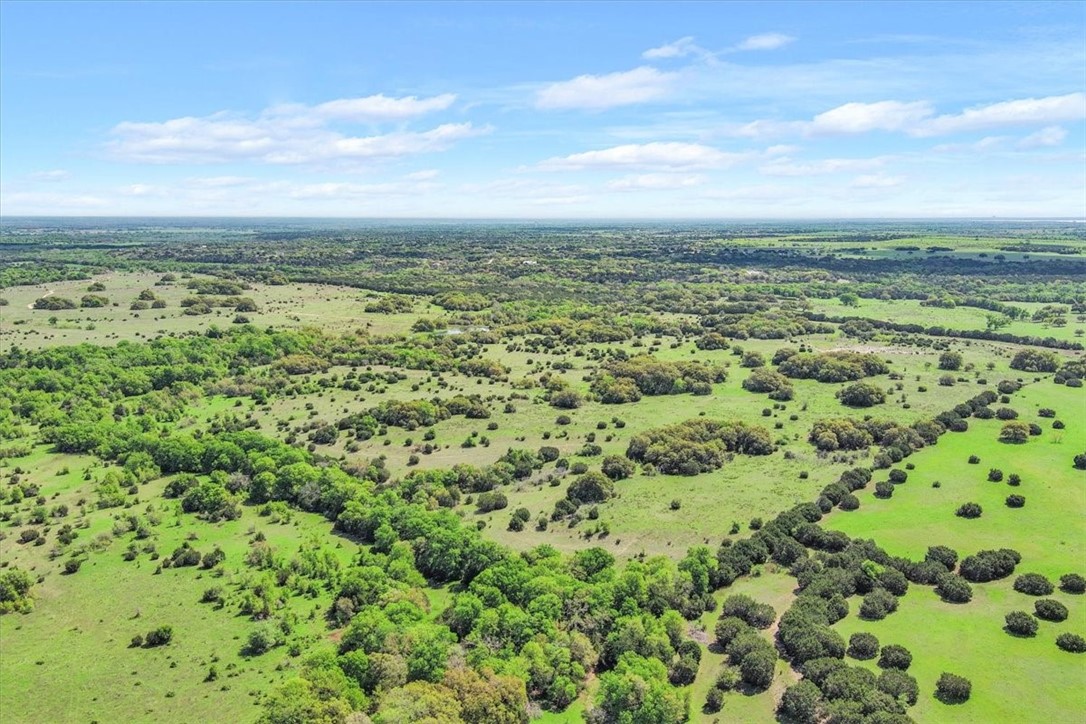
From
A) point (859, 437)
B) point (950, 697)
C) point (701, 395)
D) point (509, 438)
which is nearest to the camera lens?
point (950, 697)

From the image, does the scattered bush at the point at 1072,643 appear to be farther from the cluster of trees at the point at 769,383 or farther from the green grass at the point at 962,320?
the green grass at the point at 962,320

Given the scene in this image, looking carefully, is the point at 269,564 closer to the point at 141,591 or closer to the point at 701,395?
the point at 141,591

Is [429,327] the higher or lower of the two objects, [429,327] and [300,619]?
the higher

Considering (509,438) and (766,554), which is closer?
(766,554)

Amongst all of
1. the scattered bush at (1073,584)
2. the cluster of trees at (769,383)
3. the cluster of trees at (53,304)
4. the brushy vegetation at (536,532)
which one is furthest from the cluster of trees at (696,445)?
the cluster of trees at (53,304)

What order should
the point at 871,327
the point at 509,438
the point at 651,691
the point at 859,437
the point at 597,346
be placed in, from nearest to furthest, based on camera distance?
1. the point at 651,691
2. the point at 859,437
3. the point at 509,438
4. the point at 597,346
5. the point at 871,327

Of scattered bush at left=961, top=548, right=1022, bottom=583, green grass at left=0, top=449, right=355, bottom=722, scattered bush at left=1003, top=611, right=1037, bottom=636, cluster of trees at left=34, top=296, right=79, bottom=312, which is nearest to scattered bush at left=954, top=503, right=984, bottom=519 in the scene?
scattered bush at left=961, top=548, right=1022, bottom=583

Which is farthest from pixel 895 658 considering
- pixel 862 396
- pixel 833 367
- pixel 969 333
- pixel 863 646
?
pixel 969 333

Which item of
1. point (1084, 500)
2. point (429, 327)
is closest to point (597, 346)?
point (429, 327)

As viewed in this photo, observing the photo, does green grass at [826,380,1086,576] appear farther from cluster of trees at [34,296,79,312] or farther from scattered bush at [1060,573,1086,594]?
cluster of trees at [34,296,79,312]
